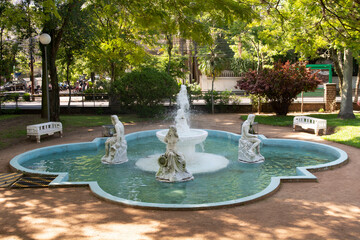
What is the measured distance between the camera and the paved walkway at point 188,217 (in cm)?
584

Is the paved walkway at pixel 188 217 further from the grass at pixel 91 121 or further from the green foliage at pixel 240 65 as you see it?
the green foliage at pixel 240 65

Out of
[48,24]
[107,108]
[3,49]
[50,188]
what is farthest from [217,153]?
[3,49]

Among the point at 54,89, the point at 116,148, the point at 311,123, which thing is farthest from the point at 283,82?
the point at 54,89

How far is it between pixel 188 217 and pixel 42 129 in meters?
10.4

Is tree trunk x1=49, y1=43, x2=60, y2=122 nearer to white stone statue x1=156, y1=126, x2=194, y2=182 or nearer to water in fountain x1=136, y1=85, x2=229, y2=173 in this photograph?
water in fountain x1=136, y1=85, x2=229, y2=173

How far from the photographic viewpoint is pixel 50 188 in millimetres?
8469

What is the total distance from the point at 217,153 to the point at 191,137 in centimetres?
217

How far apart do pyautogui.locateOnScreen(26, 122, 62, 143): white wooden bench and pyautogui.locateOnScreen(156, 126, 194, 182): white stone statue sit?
7390 mm

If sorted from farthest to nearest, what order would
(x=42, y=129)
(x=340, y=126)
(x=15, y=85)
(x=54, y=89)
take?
(x=15, y=85) → (x=54, y=89) → (x=340, y=126) → (x=42, y=129)

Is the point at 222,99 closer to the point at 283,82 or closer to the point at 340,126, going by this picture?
the point at 283,82

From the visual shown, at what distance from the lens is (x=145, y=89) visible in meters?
21.3

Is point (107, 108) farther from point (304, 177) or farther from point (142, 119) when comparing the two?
point (304, 177)

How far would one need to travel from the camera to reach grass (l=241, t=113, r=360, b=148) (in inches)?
535

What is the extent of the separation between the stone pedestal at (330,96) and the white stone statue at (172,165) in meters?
17.0
